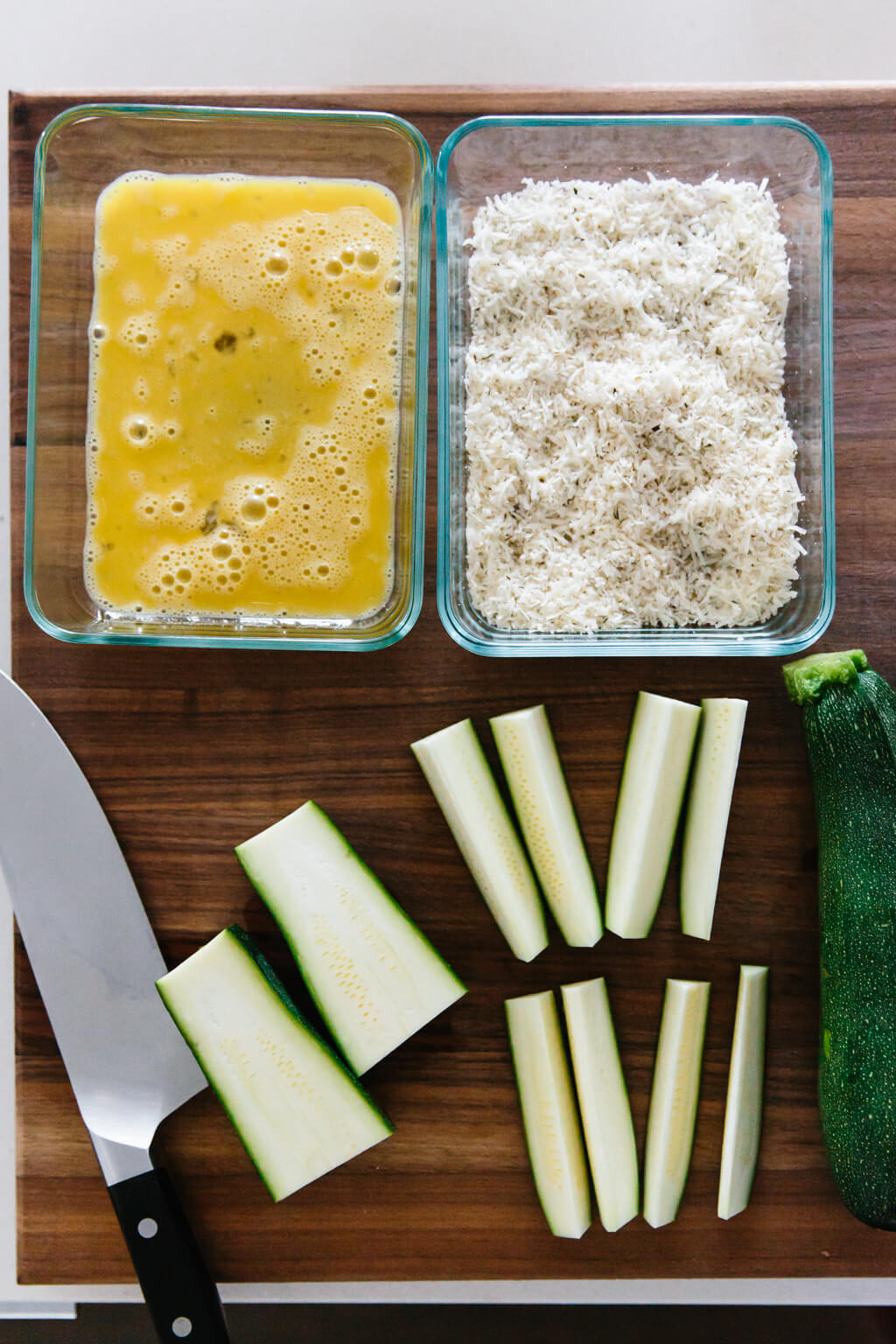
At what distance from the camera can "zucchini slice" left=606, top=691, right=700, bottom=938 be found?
1331mm

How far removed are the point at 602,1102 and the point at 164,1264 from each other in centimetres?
62

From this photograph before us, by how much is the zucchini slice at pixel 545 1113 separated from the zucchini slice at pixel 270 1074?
20 cm

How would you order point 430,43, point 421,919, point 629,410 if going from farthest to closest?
point 430,43 < point 421,919 < point 629,410

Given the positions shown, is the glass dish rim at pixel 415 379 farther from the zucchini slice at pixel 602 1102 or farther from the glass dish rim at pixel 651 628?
the zucchini slice at pixel 602 1102

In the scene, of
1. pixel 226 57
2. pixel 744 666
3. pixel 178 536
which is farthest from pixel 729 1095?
pixel 226 57

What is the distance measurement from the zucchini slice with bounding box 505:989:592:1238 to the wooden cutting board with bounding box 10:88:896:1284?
0.04 metres

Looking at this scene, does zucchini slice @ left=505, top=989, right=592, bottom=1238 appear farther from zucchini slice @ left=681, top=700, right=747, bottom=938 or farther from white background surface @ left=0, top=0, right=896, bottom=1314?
white background surface @ left=0, top=0, right=896, bottom=1314

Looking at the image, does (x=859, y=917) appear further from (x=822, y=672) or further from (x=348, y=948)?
(x=348, y=948)

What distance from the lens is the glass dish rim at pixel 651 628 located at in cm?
129

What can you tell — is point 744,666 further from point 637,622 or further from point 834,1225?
point 834,1225

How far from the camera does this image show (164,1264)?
1.31 m

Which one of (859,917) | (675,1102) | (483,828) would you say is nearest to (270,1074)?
(483,828)

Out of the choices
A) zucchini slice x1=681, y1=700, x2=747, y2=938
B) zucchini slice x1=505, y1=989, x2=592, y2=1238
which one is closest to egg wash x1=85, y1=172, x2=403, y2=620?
zucchini slice x1=681, y1=700, x2=747, y2=938

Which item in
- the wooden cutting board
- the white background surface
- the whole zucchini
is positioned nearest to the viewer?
the whole zucchini
